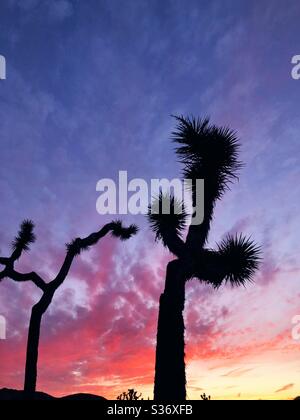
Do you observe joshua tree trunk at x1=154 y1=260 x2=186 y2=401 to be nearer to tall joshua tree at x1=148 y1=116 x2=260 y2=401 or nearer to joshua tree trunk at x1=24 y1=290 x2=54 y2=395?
tall joshua tree at x1=148 y1=116 x2=260 y2=401

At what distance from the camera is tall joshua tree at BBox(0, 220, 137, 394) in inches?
480

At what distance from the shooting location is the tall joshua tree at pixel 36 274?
12.2 metres

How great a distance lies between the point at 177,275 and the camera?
963 centimetres

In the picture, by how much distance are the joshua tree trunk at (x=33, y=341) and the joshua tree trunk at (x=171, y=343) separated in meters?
4.84

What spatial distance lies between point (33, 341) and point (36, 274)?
2.41 metres

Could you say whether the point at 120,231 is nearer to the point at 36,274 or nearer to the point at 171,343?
the point at 36,274

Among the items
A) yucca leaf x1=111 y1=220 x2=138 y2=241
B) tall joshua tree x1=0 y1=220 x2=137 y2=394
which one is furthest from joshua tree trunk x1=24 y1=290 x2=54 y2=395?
yucca leaf x1=111 y1=220 x2=138 y2=241

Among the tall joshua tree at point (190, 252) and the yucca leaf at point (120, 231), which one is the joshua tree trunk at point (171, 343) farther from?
the yucca leaf at point (120, 231)

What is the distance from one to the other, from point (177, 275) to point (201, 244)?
109cm

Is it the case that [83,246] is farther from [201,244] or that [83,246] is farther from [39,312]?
[201,244]

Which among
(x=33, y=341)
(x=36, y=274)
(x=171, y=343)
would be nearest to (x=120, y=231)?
(x=36, y=274)

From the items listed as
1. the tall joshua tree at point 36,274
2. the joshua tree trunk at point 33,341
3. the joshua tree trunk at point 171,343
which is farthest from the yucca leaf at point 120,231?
the joshua tree trunk at point 171,343

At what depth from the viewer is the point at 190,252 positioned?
996 centimetres
